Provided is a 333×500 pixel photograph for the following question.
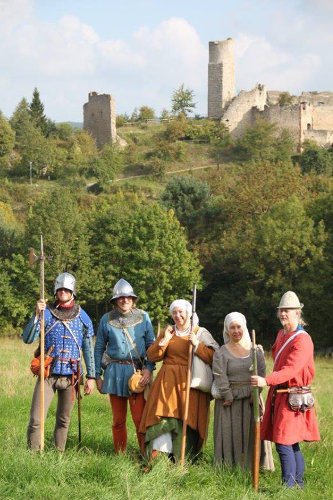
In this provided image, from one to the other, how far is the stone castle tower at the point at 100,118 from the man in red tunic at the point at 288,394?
64184 millimetres

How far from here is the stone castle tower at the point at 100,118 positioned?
7188 centimetres

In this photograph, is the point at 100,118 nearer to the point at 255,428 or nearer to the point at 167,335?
the point at 167,335

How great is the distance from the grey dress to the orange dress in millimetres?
229

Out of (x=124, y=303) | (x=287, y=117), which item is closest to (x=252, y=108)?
Result: (x=287, y=117)

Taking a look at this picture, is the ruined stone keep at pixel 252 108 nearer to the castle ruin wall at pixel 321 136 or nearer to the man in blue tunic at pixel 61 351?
the castle ruin wall at pixel 321 136

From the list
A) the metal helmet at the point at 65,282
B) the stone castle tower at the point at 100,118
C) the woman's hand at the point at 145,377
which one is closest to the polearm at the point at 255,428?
the woman's hand at the point at 145,377

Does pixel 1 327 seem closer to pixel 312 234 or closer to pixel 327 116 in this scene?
pixel 312 234

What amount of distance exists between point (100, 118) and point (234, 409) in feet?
222

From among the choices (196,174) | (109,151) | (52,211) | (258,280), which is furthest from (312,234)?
(109,151)

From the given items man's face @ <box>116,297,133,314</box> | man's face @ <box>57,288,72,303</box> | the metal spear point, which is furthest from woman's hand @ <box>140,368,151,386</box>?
the metal spear point

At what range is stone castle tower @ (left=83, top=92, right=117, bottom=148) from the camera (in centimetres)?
7188

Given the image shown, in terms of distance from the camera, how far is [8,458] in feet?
22.1

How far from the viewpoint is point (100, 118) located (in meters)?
73.4

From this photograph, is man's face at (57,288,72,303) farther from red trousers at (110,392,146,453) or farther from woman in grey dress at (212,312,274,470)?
woman in grey dress at (212,312,274,470)
